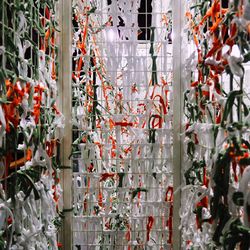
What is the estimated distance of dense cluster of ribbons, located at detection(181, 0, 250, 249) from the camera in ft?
3.62

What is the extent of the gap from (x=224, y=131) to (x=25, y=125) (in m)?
0.72

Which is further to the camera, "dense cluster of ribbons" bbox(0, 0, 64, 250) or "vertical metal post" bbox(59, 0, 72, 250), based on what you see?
"vertical metal post" bbox(59, 0, 72, 250)

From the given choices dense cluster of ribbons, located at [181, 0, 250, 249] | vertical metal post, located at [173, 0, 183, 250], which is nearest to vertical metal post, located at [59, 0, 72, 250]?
vertical metal post, located at [173, 0, 183, 250]

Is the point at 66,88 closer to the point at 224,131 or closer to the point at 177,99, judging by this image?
the point at 177,99

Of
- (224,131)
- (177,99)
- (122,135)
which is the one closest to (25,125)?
(224,131)

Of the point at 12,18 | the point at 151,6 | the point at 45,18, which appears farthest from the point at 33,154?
the point at 151,6

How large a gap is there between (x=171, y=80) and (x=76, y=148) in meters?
0.67

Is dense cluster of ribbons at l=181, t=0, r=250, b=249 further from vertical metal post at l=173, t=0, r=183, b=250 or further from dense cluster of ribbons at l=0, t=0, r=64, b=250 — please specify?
dense cluster of ribbons at l=0, t=0, r=64, b=250

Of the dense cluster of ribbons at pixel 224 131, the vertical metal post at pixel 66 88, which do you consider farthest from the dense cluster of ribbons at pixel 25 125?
the dense cluster of ribbons at pixel 224 131

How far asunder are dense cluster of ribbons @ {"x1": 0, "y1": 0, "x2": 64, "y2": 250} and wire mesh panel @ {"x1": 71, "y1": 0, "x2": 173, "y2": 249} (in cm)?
28

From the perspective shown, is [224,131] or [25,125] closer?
[224,131]

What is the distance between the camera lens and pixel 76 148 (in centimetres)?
222

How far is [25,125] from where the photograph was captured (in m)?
1.46

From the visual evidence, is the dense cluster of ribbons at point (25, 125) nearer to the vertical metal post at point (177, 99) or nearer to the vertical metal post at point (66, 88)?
the vertical metal post at point (66, 88)
